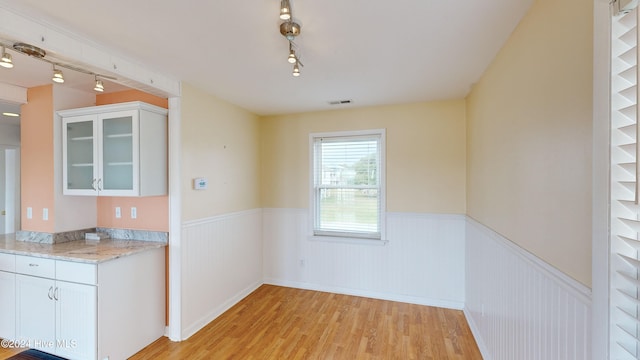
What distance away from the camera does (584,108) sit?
1.06 meters

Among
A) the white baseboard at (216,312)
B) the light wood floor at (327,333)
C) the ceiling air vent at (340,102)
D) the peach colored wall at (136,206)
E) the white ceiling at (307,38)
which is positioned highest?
the white ceiling at (307,38)

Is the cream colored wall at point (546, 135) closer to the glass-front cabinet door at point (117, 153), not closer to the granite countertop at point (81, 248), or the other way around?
the granite countertop at point (81, 248)

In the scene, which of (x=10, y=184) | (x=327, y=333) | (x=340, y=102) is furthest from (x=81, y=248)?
(x=10, y=184)

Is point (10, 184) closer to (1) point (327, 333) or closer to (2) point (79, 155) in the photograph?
(2) point (79, 155)

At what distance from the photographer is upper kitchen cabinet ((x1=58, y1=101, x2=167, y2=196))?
8.30ft

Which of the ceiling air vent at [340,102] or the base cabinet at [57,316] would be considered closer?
the base cabinet at [57,316]

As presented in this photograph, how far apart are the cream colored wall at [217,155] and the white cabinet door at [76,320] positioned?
957 mm

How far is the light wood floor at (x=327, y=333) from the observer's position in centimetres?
244

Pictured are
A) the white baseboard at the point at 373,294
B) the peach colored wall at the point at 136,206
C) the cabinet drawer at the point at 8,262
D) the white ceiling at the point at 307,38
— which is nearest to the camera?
the white ceiling at the point at 307,38

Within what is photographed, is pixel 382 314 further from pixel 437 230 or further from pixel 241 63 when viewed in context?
pixel 241 63

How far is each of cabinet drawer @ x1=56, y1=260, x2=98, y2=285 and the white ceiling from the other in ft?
5.66

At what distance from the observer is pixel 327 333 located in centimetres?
276

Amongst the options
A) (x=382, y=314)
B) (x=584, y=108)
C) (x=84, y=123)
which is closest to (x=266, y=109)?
Result: (x=84, y=123)

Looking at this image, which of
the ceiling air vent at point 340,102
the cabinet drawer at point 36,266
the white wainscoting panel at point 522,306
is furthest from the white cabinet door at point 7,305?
the white wainscoting panel at point 522,306
